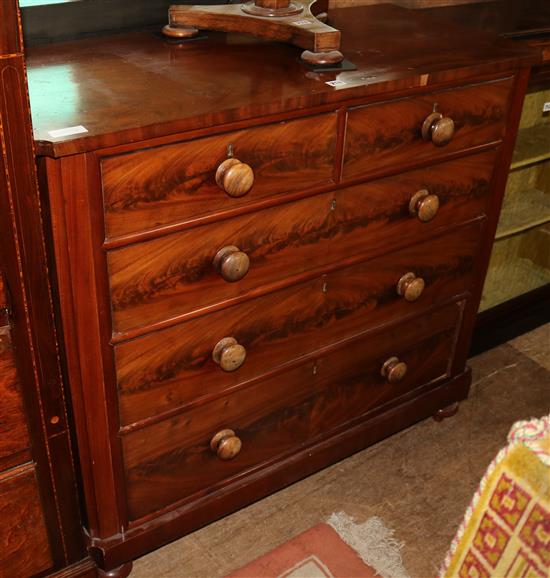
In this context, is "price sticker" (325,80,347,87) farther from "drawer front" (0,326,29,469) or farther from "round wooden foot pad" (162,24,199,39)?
"drawer front" (0,326,29,469)

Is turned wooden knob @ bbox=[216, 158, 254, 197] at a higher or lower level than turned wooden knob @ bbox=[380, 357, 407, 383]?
higher

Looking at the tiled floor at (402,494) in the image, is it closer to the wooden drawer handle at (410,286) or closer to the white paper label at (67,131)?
the wooden drawer handle at (410,286)

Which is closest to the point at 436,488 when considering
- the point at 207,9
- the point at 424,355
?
the point at 424,355

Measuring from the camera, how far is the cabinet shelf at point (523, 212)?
2.16 meters

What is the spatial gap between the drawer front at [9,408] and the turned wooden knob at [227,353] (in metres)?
0.37

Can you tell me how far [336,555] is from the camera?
1.69 metres

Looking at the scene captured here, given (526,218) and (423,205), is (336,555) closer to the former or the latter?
(423,205)

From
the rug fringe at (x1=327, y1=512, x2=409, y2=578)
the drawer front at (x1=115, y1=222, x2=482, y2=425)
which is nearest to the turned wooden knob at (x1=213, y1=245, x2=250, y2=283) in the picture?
the drawer front at (x1=115, y1=222, x2=482, y2=425)

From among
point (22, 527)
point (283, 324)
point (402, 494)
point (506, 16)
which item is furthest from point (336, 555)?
point (506, 16)

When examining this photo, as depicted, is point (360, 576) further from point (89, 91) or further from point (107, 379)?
point (89, 91)

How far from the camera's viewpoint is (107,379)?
1340mm

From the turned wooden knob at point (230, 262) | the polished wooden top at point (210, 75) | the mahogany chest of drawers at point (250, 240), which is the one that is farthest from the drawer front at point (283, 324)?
the polished wooden top at point (210, 75)

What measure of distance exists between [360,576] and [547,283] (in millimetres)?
1191

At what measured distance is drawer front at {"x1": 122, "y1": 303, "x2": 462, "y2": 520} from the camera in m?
1.50
